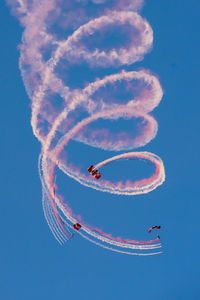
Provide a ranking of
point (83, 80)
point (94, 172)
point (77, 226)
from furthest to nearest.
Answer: point (77, 226), point (94, 172), point (83, 80)

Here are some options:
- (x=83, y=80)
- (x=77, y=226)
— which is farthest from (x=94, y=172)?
(x=83, y=80)

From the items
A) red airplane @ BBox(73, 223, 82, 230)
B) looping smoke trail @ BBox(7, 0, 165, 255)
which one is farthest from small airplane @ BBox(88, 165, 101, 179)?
red airplane @ BBox(73, 223, 82, 230)

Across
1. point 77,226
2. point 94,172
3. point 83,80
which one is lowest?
point 77,226

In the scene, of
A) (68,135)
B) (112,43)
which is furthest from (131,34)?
(68,135)

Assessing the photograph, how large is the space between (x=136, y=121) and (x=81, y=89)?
225cm

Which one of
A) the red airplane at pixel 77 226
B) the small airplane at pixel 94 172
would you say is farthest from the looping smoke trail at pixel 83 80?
the red airplane at pixel 77 226

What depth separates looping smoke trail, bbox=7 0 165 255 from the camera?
28.7 ft

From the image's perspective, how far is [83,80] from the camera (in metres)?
9.29

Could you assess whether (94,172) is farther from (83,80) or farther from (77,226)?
(83,80)

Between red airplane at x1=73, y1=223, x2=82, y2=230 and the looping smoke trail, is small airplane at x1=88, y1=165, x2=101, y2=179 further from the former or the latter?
red airplane at x1=73, y1=223, x2=82, y2=230

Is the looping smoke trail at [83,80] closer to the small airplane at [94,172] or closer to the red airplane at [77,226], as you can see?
the small airplane at [94,172]

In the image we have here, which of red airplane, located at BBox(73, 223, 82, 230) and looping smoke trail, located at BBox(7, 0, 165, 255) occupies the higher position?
looping smoke trail, located at BBox(7, 0, 165, 255)

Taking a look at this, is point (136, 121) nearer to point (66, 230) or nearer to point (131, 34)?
point (131, 34)

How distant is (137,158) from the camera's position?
401 inches
